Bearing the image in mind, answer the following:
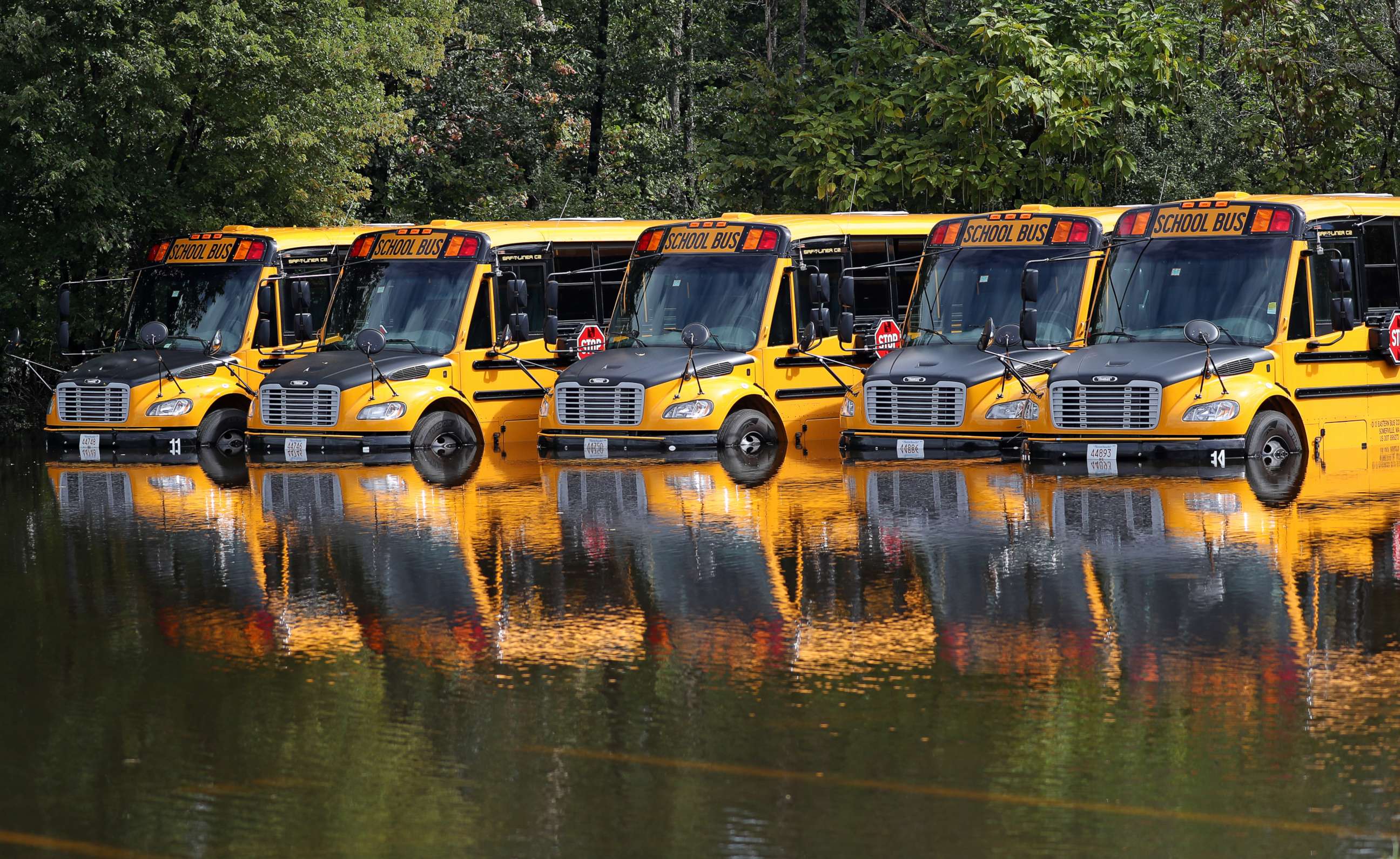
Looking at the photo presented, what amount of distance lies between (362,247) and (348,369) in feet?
8.03

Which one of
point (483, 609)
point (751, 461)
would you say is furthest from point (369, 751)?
point (751, 461)

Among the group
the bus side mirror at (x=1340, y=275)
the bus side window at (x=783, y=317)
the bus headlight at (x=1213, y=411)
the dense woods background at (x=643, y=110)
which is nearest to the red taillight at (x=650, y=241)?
the bus side window at (x=783, y=317)

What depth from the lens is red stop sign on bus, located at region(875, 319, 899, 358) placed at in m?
21.6

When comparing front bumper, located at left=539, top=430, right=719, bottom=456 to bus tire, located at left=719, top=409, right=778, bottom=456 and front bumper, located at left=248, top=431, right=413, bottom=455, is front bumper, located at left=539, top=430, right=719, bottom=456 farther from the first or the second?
front bumper, located at left=248, top=431, right=413, bottom=455

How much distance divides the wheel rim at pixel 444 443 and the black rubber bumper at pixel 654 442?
1762mm

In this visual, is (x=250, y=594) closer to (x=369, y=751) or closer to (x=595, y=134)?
(x=369, y=751)

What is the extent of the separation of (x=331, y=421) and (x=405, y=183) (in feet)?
56.4

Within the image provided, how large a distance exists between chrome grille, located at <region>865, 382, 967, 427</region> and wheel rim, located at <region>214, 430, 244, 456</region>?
7.68 meters

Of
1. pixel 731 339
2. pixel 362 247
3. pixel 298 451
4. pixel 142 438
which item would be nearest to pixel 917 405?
pixel 731 339

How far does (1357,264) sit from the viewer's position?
18.3m

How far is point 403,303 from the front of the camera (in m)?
21.5

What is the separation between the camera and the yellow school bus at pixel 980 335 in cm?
1880

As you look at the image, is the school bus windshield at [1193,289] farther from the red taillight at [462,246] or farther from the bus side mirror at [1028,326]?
the red taillight at [462,246]

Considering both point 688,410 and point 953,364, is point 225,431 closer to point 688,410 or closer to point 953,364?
point 688,410
